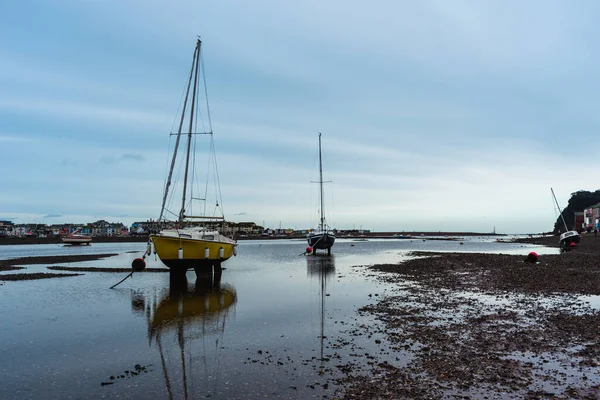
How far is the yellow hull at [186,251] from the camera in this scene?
1061 inches

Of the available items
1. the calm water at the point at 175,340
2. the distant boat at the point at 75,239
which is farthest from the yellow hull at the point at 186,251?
the distant boat at the point at 75,239

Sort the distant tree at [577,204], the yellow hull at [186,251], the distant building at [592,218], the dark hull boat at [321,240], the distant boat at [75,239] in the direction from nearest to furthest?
the yellow hull at [186,251], the dark hull boat at [321,240], the distant boat at [75,239], the distant building at [592,218], the distant tree at [577,204]

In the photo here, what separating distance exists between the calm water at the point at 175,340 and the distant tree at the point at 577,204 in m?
164

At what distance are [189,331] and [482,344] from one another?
9778mm

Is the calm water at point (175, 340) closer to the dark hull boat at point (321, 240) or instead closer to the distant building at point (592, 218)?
the dark hull boat at point (321, 240)

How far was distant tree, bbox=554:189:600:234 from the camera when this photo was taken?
153750 mm

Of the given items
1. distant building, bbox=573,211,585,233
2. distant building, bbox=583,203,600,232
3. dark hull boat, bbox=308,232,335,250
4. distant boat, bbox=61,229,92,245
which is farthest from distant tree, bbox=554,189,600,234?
distant boat, bbox=61,229,92,245

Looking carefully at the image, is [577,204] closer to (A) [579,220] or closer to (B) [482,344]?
(A) [579,220]

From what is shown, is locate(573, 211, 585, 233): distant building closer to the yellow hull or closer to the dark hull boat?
the dark hull boat

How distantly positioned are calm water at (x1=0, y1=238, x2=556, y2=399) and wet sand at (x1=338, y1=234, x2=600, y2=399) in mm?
1100

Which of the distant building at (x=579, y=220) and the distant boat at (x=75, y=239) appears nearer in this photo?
the distant boat at (x=75, y=239)

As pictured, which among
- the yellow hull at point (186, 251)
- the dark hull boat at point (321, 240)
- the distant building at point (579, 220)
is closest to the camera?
the yellow hull at point (186, 251)

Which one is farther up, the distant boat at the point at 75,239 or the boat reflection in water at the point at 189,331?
the distant boat at the point at 75,239

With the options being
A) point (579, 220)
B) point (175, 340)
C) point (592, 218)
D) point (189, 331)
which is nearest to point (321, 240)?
point (189, 331)
